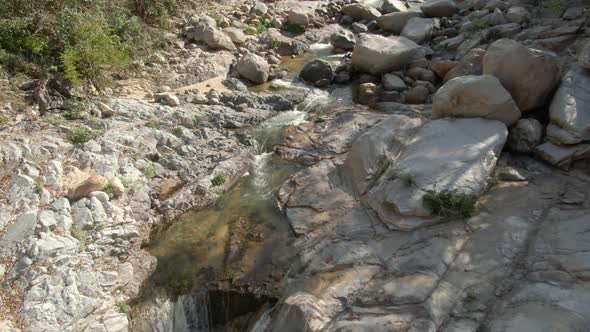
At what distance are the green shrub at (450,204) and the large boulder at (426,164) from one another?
3.8 inches

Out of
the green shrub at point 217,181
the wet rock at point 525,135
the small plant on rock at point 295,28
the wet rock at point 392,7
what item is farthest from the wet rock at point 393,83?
the wet rock at point 392,7

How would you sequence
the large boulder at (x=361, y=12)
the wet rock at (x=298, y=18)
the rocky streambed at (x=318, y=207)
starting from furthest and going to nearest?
the large boulder at (x=361, y=12) → the wet rock at (x=298, y=18) → the rocky streambed at (x=318, y=207)

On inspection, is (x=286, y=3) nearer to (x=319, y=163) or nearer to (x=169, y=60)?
(x=169, y=60)

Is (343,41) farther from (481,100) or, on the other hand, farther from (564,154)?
(564,154)

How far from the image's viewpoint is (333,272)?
661 cm

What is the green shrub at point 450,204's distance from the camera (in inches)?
274

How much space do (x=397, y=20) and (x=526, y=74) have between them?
841 centimetres

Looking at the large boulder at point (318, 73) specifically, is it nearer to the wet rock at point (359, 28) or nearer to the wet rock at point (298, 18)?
the wet rock at point (298, 18)

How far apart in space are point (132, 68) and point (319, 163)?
6.29m

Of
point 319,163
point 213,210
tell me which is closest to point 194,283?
point 213,210

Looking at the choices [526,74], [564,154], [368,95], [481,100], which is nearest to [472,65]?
[526,74]

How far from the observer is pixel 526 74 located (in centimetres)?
852

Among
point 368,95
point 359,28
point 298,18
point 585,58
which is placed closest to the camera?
point 585,58

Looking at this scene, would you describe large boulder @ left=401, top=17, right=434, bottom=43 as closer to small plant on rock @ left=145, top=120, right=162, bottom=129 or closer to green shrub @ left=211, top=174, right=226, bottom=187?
green shrub @ left=211, top=174, right=226, bottom=187
